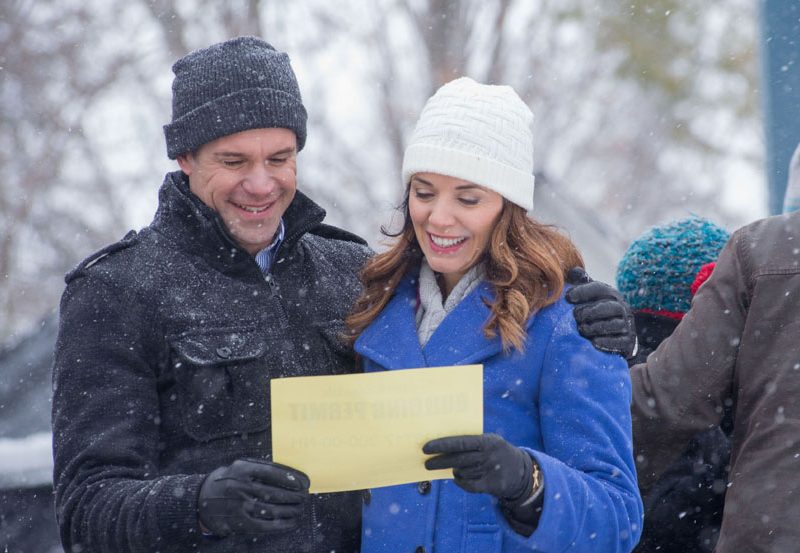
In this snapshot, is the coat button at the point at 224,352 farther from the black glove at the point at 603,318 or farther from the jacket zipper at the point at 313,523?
the black glove at the point at 603,318

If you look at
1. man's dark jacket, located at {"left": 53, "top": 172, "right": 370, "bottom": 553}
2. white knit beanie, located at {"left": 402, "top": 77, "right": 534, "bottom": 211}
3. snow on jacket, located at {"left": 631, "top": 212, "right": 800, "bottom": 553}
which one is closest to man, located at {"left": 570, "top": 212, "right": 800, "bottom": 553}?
snow on jacket, located at {"left": 631, "top": 212, "right": 800, "bottom": 553}

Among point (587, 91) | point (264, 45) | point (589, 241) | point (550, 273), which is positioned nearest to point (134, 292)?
point (264, 45)

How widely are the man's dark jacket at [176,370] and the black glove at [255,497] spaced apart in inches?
3.8

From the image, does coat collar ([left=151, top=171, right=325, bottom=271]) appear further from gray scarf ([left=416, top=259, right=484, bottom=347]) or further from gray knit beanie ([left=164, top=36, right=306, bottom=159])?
gray scarf ([left=416, top=259, right=484, bottom=347])

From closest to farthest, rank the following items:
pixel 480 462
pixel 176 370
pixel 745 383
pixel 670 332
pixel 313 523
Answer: pixel 480 462 < pixel 176 370 < pixel 313 523 < pixel 745 383 < pixel 670 332

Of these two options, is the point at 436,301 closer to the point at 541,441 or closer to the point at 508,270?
the point at 508,270

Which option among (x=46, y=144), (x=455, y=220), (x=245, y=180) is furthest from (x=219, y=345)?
(x=46, y=144)

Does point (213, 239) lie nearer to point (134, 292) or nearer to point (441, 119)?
point (134, 292)

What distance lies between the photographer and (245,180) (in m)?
2.67

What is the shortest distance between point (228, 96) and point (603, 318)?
109cm

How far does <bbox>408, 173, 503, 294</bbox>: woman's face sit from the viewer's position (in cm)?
254

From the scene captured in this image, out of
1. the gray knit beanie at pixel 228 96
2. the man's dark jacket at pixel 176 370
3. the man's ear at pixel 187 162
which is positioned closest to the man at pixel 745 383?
the man's dark jacket at pixel 176 370

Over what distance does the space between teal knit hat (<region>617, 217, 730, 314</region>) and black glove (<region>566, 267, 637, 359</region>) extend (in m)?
0.76

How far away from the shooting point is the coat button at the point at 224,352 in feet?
8.31
